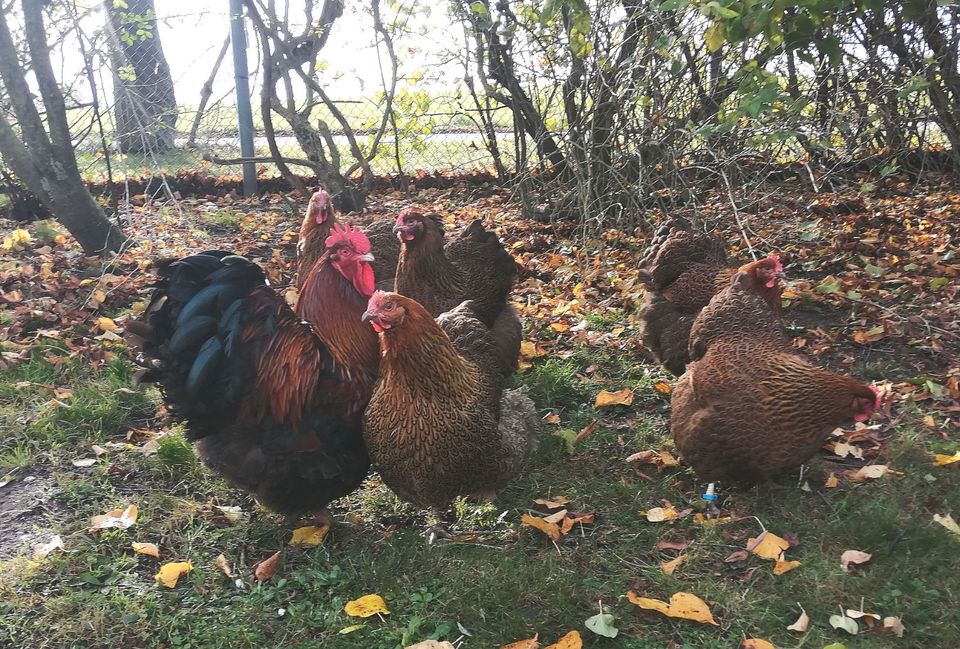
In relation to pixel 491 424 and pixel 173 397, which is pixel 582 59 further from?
pixel 173 397

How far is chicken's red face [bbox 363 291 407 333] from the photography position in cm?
271

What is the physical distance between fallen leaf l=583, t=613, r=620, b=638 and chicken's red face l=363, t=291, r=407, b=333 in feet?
4.40

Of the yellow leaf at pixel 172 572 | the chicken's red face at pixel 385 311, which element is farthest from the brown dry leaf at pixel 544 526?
the yellow leaf at pixel 172 572

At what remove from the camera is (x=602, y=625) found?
2.35m

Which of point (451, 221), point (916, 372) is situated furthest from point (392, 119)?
point (916, 372)

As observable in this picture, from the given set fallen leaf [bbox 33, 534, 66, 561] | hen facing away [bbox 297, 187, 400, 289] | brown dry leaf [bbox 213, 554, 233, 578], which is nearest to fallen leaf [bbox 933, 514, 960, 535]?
brown dry leaf [bbox 213, 554, 233, 578]

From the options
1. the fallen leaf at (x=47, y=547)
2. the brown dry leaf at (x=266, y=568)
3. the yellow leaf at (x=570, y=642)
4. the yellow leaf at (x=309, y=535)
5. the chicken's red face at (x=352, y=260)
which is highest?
the chicken's red face at (x=352, y=260)

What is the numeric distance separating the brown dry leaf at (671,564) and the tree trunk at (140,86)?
4.44 meters

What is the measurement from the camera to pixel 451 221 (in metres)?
7.09

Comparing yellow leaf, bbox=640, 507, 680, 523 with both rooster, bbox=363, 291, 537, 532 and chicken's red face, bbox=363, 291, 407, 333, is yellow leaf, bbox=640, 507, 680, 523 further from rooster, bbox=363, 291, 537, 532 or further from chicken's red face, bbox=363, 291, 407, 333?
chicken's red face, bbox=363, 291, 407, 333

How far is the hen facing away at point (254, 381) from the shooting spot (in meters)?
2.75

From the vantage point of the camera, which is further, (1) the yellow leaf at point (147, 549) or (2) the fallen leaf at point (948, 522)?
(1) the yellow leaf at point (147, 549)

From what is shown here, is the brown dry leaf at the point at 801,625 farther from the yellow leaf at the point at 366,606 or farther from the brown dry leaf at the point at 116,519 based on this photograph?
the brown dry leaf at the point at 116,519

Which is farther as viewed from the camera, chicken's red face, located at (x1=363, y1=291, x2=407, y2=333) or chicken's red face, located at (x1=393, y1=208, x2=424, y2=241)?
chicken's red face, located at (x1=393, y1=208, x2=424, y2=241)
